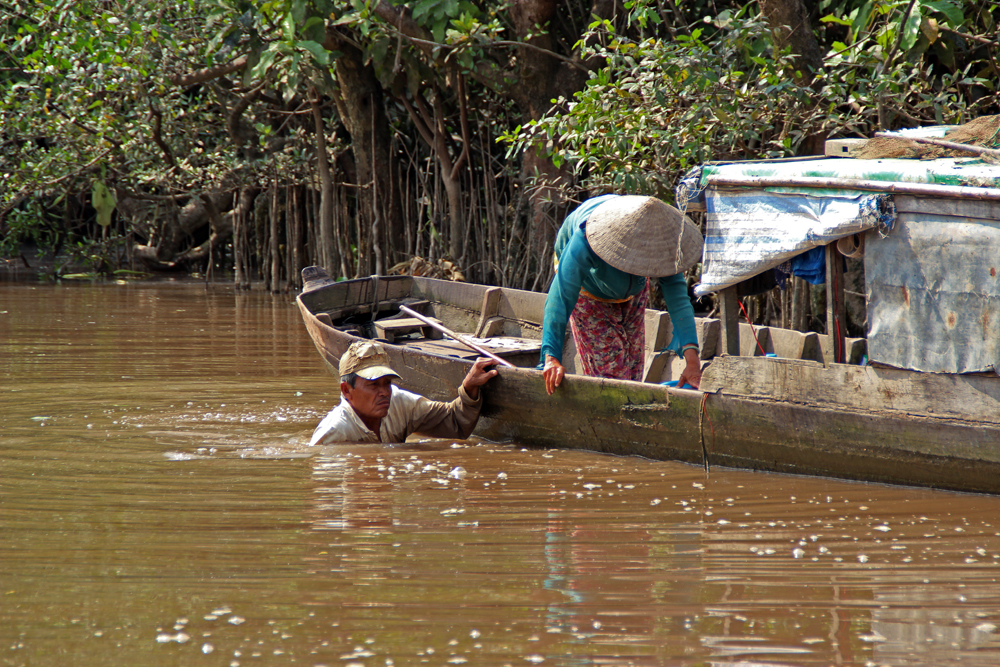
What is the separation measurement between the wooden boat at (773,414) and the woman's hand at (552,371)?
74mm

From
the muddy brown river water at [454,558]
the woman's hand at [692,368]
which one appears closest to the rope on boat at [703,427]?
the muddy brown river water at [454,558]

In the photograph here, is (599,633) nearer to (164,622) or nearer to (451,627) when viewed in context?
(451,627)

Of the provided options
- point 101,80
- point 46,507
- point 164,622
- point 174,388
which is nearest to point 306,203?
point 101,80

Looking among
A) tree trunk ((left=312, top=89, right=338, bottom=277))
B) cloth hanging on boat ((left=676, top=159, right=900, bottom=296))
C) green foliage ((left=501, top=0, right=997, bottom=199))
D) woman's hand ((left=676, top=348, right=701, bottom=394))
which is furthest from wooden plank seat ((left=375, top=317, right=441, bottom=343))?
tree trunk ((left=312, top=89, right=338, bottom=277))

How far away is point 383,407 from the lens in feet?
15.7

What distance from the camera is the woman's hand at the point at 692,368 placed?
4719 mm

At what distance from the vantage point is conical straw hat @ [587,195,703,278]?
4.49 meters

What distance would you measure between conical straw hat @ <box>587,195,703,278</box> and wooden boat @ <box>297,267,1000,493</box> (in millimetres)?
479

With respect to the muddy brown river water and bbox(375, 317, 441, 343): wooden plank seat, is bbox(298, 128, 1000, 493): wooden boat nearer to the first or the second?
the muddy brown river water

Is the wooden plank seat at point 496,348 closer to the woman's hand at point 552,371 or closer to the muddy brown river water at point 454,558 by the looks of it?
the muddy brown river water at point 454,558

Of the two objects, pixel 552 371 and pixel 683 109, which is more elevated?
pixel 683 109

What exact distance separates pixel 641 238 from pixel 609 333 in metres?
0.69

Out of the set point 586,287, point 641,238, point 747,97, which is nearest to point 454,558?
point 641,238

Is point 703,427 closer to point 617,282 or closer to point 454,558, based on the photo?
point 617,282
